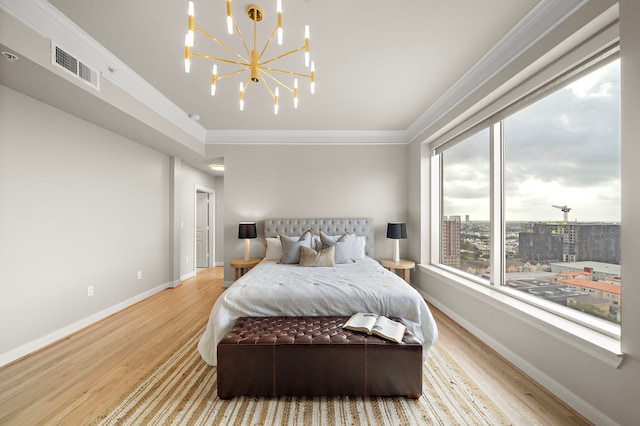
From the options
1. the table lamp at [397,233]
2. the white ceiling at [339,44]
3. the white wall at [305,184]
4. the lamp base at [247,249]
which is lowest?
the lamp base at [247,249]

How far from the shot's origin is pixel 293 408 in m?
1.72

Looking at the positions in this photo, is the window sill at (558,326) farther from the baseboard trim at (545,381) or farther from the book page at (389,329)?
the book page at (389,329)

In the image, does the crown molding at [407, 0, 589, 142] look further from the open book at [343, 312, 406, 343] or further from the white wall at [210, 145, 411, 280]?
the open book at [343, 312, 406, 343]

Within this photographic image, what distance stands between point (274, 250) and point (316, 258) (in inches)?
33.6

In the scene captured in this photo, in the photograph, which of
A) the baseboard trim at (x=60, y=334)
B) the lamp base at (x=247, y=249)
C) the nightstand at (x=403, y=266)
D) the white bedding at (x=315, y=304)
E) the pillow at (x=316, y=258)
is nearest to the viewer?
the white bedding at (x=315, y=304)

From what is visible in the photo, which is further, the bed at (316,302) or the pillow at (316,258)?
the pillow at (316,258)

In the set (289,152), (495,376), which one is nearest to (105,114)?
(289,152)

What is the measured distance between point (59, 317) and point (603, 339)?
468 centimetres

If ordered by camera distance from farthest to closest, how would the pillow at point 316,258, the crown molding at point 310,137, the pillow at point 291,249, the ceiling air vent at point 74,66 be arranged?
the crown molding at point 310,137
the pillow at point 291,249
the pillow at point 316,258
the ceiling air vent at point 74,66

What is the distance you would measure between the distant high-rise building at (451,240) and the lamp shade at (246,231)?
3053 mm

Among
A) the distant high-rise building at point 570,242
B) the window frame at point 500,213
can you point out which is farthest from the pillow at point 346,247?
the distant high-rise building at point 570,242

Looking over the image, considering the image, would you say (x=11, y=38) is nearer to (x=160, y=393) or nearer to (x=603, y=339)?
(x=160, y=393)

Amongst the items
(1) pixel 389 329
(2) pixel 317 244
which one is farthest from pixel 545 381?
(2) pixel 317 244

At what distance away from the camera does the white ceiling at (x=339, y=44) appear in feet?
6.29
